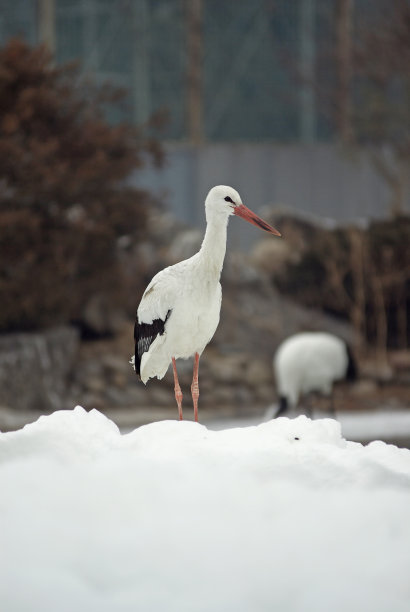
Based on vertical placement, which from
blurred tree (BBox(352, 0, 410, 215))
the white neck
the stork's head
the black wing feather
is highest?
blurred tree (BBox(352, 0, 410, 215))

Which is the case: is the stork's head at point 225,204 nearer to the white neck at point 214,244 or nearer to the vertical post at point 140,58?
the white neck at point 214,244

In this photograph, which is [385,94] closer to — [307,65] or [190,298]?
[307,65]

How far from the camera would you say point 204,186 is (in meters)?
20.6

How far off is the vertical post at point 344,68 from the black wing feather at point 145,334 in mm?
15745

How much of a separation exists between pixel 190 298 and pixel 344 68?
54.8 feet

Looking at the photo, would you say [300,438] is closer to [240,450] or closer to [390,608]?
[240,450]

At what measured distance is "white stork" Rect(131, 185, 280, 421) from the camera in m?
4.40

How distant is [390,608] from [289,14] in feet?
64.2

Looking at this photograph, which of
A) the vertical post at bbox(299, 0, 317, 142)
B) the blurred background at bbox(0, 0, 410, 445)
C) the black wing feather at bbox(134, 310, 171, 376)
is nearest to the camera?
the black wing feather at bbox(134, 310, 171, 376)

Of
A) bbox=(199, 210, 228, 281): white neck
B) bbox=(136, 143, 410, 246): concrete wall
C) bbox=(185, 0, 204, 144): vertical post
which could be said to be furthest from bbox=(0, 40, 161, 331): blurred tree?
bbox=(199, 210, 228, 281): white neck

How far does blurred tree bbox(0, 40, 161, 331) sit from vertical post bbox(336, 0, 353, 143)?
7.53 metres

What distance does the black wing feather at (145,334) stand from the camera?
4.91 m

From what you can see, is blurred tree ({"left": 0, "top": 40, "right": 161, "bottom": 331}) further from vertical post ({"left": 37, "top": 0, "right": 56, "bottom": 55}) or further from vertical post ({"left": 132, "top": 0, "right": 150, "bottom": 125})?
vertical post ({"left": 37, "top": 0, "right": 56, "bottom": 55})

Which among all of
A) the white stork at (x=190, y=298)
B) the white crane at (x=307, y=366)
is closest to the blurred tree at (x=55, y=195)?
the white crane at (x=307, y=366)
